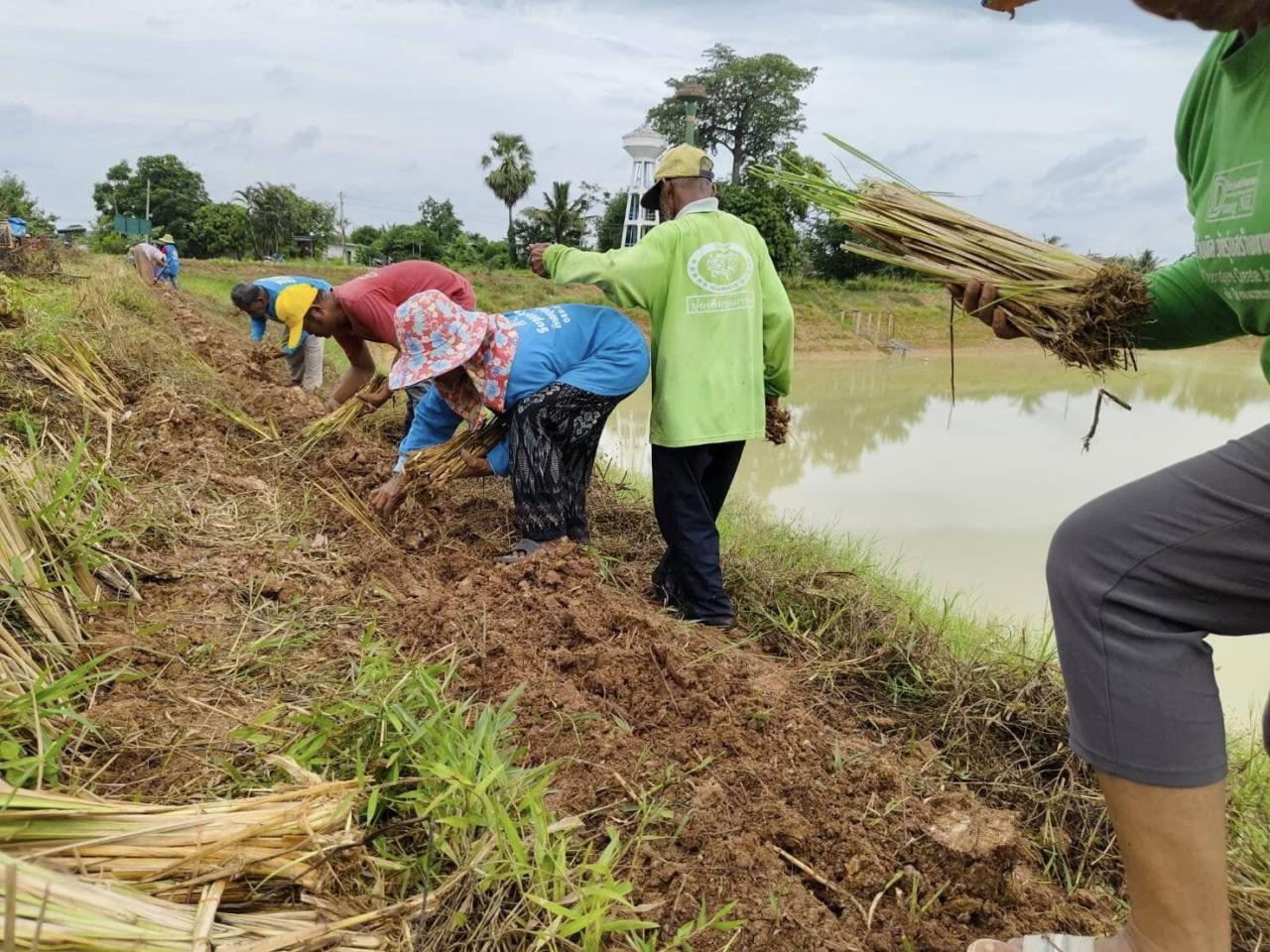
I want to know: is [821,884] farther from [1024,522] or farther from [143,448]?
[1024,522]

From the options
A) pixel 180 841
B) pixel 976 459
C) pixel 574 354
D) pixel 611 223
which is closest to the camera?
pixel 180 841

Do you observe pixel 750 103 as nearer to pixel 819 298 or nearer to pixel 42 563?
pixel 819 298

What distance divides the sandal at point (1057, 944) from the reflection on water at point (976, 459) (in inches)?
46.8

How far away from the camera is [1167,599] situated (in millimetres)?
1119

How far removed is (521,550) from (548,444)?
0.42 metres

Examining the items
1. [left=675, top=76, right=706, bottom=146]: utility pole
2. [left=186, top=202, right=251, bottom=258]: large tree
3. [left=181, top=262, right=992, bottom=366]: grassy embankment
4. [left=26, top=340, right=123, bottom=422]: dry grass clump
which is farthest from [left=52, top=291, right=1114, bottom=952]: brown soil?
[left=186, top=202, right=251, bottom=258]: large tree

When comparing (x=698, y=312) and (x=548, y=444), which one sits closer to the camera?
(x=698, y=312)

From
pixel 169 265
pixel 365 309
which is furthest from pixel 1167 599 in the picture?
pixel 169 265

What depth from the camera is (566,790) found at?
5.96 feet

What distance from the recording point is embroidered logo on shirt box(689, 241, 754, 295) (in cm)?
311

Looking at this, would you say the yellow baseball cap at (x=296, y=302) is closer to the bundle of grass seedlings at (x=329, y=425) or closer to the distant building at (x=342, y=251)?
the bundle of grass seedlings at (x=329, y=425)

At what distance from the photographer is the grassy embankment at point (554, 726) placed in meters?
1.53

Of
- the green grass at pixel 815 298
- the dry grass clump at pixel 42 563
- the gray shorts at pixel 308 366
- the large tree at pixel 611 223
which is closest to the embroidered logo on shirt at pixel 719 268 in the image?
the dry grass clump at pixel 42 563

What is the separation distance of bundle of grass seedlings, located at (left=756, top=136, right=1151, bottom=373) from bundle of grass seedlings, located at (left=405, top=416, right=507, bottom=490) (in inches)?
64.1
